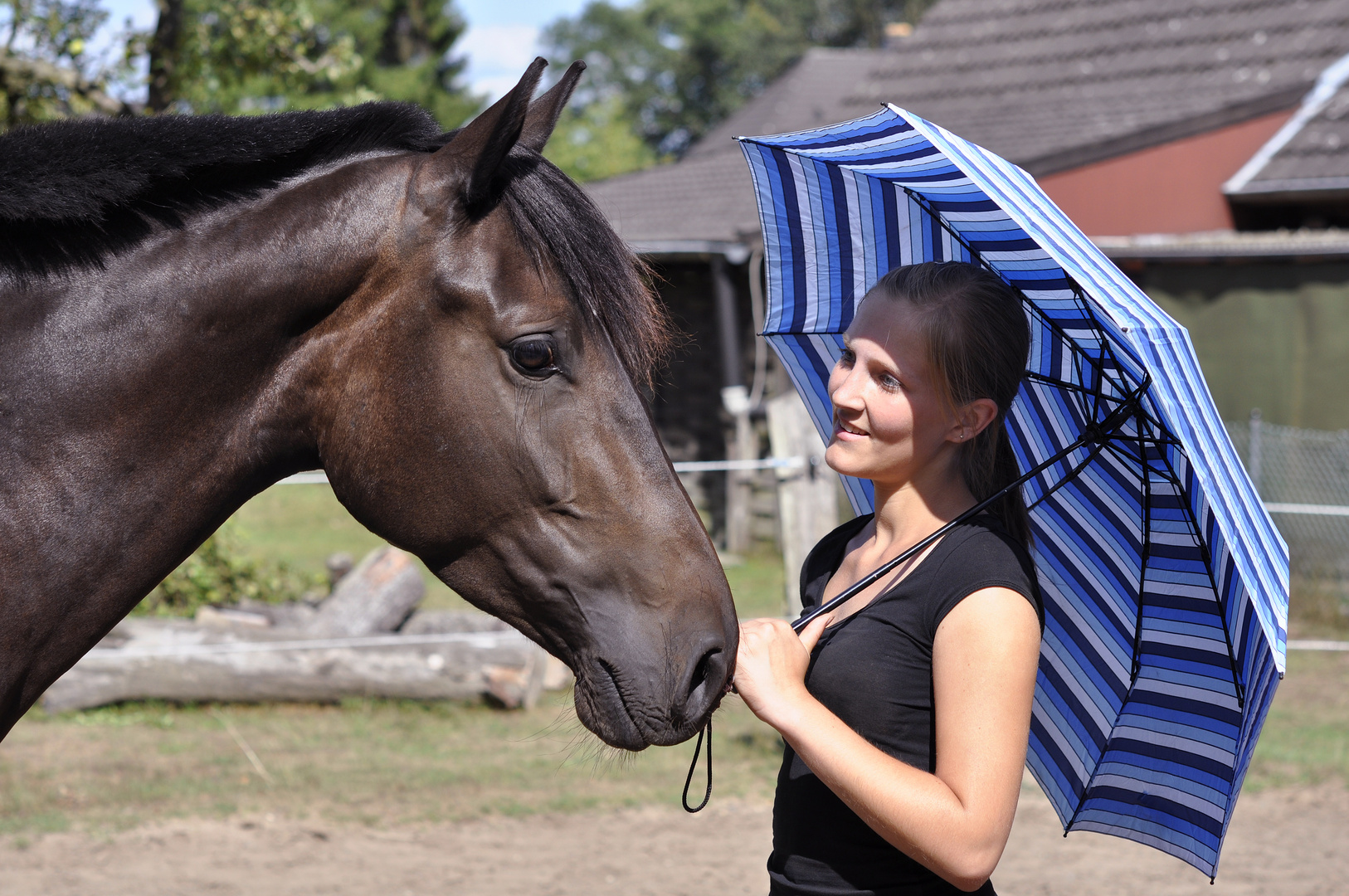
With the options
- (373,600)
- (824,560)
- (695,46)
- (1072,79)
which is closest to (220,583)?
(373,600)

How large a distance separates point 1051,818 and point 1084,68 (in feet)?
30.7

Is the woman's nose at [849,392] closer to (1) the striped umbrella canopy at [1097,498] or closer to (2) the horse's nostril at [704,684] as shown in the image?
(1) the striped umbrella canopy at [1097,498]

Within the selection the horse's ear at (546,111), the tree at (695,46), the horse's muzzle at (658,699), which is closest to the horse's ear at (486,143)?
the horse's ear at (546,111)

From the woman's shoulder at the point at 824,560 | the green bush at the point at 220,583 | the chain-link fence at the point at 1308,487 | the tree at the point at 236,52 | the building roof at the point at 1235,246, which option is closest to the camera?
the woman's shoulder at the point at 824,560

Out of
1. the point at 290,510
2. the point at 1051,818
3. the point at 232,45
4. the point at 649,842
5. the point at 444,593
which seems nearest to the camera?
the point at 649,842

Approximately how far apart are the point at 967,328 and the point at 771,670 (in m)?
0.59

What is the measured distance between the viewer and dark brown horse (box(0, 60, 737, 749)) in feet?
4.99

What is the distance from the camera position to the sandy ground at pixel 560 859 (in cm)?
409

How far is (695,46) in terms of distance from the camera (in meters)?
46.3

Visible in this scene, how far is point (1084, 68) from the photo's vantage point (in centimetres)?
1188

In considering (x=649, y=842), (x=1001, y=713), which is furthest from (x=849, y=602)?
(x=649, y=842)

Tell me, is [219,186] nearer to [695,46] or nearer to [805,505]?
[805,505]

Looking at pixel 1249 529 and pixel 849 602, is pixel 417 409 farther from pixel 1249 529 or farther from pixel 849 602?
pixel 1249 529

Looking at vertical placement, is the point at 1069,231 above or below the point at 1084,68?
below
